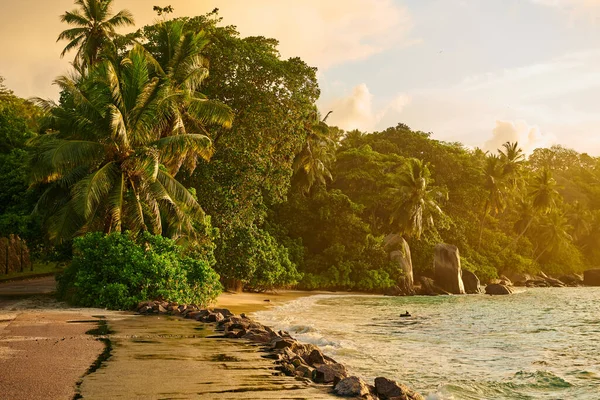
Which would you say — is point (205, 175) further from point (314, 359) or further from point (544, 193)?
point (544, 193)

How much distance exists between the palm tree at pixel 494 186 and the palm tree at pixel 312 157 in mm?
19099

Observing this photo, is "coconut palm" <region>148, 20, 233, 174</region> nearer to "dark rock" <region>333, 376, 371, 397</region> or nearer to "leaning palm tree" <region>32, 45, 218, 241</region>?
"leaning palm tree" <region>32, 45, 218, 241</region>

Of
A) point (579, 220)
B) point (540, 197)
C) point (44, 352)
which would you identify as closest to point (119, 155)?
point (44, 352)

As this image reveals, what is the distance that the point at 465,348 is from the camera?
15.0 m

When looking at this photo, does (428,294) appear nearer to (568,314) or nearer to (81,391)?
(568,314)

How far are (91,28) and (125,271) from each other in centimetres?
1815

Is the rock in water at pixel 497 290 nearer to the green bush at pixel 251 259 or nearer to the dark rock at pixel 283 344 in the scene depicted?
the green bush at pixel 251 259

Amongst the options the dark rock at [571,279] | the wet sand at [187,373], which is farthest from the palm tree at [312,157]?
the dark rock at [571,279]

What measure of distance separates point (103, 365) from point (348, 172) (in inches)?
1649

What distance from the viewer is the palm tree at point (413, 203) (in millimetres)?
45375

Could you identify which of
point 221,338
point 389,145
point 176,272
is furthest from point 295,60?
point 389,145

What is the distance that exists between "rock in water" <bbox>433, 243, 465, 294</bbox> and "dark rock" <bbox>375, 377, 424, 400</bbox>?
129 ft

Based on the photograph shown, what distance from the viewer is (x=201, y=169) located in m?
27.3

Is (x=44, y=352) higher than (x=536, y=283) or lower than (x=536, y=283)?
higher
